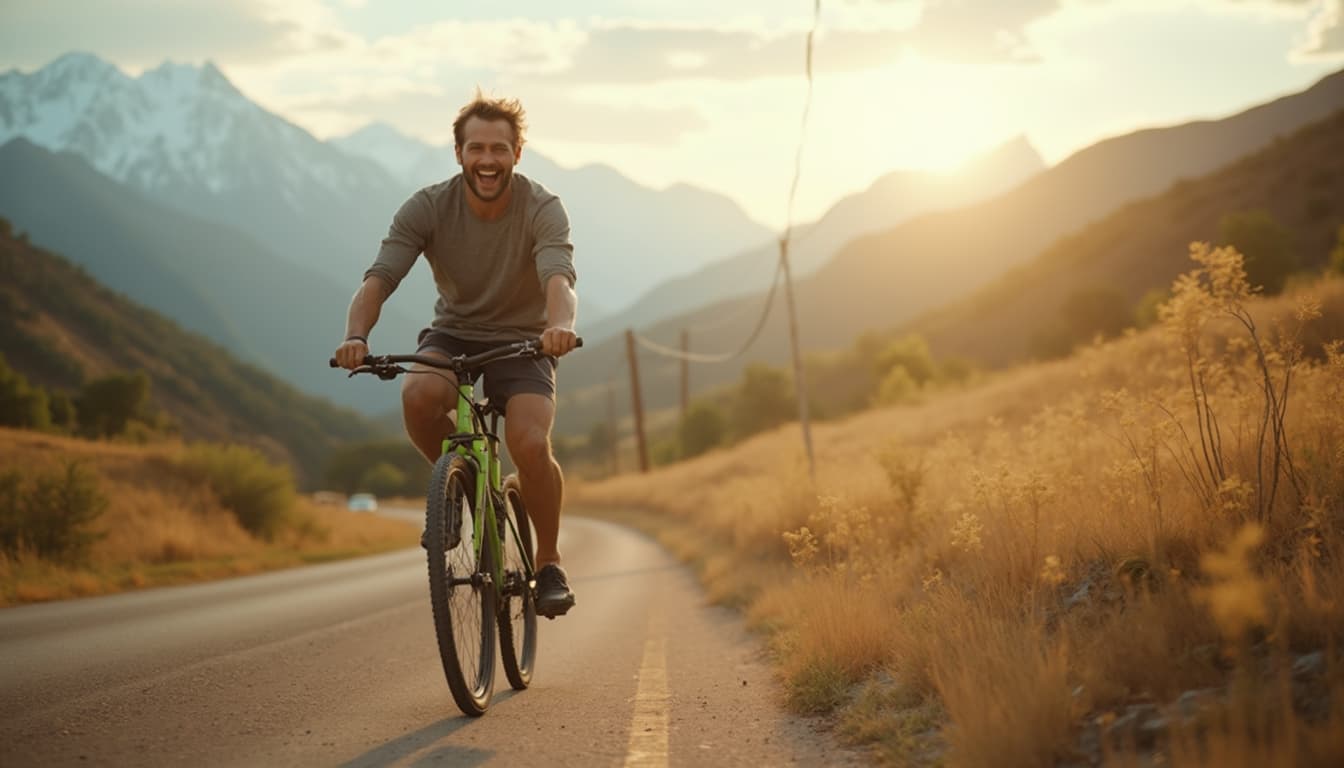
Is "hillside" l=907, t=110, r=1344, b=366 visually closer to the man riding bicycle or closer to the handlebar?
the man riding bicycle

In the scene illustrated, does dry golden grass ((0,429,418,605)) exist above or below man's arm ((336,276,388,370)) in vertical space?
below

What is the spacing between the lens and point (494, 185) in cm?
466

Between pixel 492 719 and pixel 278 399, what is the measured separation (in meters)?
116

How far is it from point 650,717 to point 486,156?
271 centimetres

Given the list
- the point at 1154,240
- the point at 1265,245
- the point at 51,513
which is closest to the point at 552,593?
the point at 51,513

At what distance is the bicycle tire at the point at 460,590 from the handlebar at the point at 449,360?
0.41m

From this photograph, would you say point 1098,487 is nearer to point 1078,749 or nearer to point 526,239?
point 1078,749

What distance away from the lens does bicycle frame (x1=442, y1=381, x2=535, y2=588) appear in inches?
172

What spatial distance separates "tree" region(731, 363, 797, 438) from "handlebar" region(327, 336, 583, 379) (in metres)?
67.5

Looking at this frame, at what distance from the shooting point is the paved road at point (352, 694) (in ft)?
11.2

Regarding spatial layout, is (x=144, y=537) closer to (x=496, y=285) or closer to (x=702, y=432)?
(x=496, y=285)

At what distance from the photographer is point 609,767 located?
3.26 m

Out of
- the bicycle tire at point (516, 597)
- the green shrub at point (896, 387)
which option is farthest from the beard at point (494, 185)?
the green shrub at point (896, 387)

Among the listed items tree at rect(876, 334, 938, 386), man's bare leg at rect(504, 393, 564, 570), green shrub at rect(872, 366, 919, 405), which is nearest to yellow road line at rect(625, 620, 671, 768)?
man's bare leg at rect(504, 393, 564, 570)
